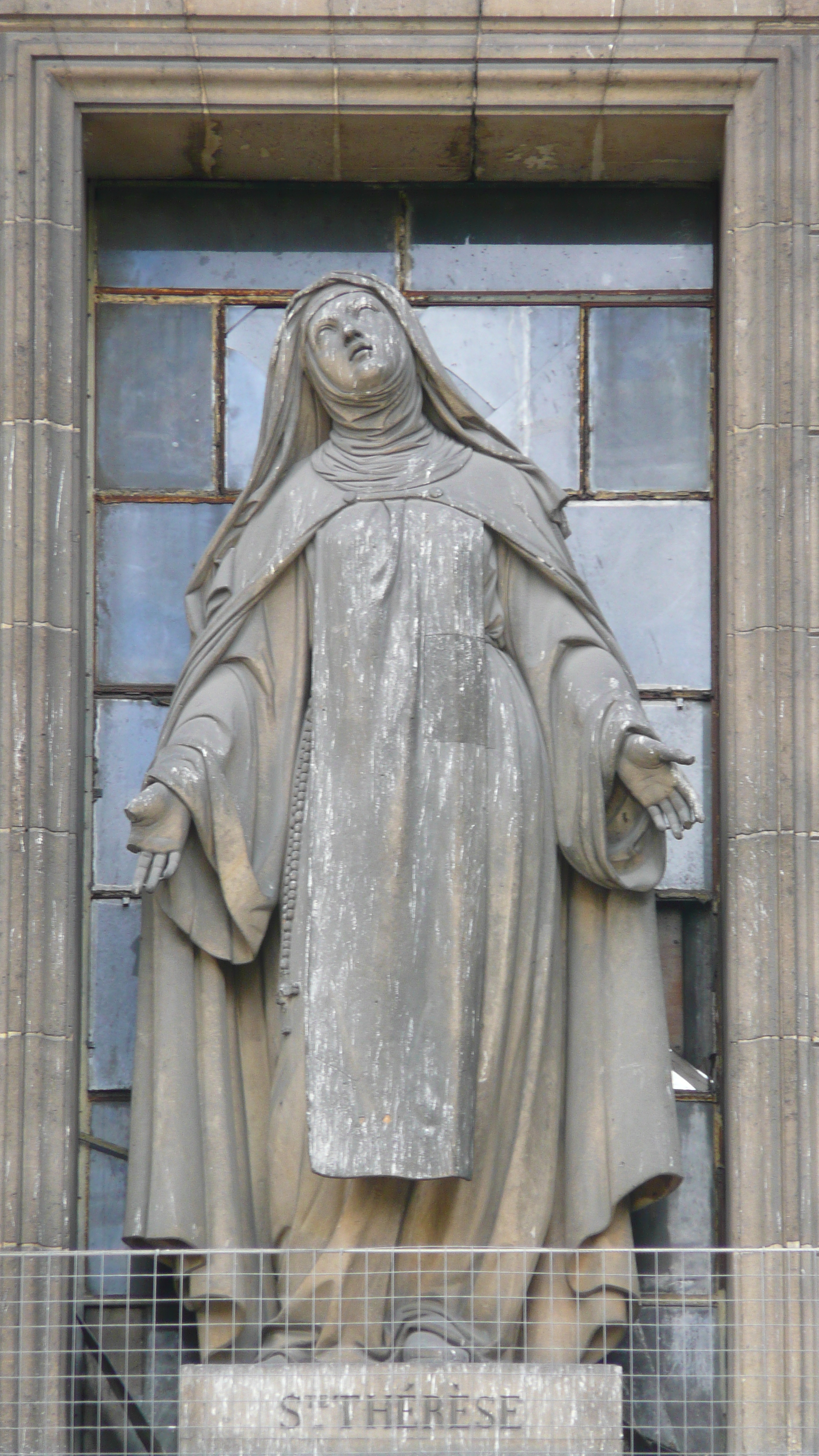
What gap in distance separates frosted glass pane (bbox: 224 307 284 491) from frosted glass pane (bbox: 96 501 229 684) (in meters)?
0.18

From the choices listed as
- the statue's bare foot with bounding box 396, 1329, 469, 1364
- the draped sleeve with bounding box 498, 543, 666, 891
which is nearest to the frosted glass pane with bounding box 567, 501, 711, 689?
the draped sleeve with bounding box 498, 543, 666, 891

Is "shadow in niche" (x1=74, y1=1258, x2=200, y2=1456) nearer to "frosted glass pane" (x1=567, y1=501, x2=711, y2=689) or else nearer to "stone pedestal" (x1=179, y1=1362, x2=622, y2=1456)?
"stone pedestal" (x1=179, y1=1362, x2=622, y2=1456)

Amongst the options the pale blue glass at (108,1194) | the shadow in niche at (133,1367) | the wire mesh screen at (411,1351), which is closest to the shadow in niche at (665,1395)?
the wire mesh screen at (411,1351)

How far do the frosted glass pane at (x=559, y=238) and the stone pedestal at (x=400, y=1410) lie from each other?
10.4ft

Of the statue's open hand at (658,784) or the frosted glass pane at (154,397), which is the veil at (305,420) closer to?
the frosted glass pane at (154,397)

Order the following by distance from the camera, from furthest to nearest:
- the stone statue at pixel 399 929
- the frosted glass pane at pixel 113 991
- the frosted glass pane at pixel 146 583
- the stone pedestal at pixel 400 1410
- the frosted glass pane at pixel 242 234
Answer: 1. the frosted glass pane at pixel 242 234
2. the frosted glass pane at pixel 146 583
3. the frosted glass pane at pixel 113 991
4. the stone statue at pixel 399 929
5. the stone pedestal at pixel 400 1410

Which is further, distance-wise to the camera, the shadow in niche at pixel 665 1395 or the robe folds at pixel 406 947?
the shadow in niche at pixel 665 1395

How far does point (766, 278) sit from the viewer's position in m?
8.14

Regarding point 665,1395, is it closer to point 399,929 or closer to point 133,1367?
point 133,1367

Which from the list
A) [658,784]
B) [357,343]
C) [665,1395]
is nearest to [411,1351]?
[665,1395]

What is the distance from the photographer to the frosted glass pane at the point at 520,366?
851 cm

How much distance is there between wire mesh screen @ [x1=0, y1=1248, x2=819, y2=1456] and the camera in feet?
22.8

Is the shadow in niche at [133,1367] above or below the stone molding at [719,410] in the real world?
below

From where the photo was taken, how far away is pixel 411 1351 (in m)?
7.12
